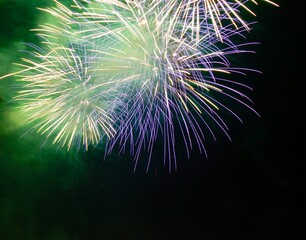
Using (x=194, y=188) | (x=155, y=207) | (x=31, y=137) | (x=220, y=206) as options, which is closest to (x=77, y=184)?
(x=31, y=137)

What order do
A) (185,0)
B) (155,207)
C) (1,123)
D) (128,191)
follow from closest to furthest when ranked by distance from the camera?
(185,0)
(1,123)
(128,191)
(155,207)

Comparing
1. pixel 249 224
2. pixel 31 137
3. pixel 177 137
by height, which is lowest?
pixel 249 224

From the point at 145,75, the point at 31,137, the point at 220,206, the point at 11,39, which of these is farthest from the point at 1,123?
the point at 220,206

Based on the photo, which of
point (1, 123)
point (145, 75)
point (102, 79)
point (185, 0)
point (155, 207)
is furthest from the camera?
point (155, 207)

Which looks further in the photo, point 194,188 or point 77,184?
point 194,188

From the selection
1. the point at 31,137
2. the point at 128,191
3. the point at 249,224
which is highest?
the point at 31,137

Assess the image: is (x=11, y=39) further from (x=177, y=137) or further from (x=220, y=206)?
(x=220, y=206)

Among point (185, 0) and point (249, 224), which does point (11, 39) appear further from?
point (249, 224)

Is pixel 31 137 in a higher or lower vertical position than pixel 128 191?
higher

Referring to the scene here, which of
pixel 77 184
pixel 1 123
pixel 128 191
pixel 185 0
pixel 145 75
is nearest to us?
pixel 185 0
